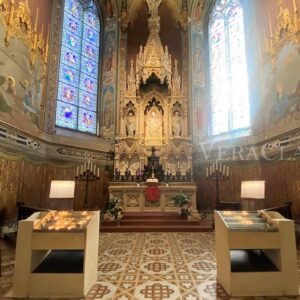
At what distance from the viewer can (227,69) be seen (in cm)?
1028

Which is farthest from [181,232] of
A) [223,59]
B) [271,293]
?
[223,59]

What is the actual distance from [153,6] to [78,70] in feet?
16.4

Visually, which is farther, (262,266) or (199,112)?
(199,112)

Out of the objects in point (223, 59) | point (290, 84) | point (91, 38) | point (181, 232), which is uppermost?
point (91, 38)

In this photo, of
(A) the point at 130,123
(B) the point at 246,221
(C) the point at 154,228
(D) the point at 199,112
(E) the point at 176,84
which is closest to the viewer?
(B) the point at 246,221

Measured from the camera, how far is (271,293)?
2799 millimetres

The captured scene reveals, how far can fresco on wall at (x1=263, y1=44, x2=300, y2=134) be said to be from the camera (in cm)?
623

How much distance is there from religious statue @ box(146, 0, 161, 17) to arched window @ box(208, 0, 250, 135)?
279 centimetres

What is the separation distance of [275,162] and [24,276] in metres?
7.18

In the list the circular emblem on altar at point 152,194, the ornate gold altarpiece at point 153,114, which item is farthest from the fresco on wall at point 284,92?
the circular emblem on altar at point 152,194

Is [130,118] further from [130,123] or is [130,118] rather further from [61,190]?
[61,190]

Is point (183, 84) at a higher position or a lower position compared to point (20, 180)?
higher

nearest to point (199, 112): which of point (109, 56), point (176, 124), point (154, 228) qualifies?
point (176, 124)

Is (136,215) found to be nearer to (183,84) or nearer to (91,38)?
(183,84)
